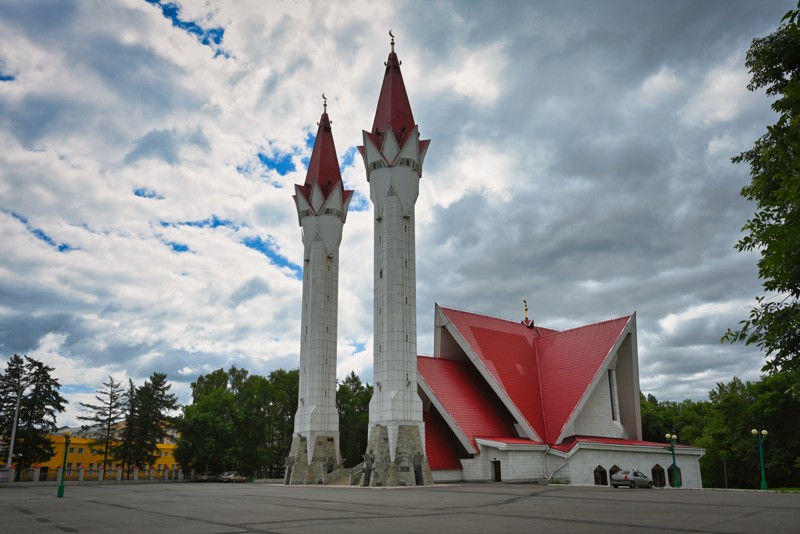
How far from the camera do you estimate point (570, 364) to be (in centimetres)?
4219

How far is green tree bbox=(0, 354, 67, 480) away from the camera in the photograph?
4853 cm

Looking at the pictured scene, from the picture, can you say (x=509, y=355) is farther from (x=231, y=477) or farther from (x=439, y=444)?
(x=231, y=477)

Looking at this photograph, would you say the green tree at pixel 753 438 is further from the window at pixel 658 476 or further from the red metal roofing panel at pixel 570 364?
the red metal roofing panel at pixel 570 364

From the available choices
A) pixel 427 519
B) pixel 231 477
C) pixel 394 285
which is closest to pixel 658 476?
pixel 394 285

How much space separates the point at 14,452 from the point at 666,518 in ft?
174

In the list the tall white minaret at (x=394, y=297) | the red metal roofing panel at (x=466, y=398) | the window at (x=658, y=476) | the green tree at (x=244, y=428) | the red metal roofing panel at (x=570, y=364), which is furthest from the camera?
the green tree at (x=244, y=428)

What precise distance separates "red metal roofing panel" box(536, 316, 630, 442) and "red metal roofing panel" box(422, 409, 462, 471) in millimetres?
6192

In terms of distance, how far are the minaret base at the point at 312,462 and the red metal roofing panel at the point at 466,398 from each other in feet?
30.6

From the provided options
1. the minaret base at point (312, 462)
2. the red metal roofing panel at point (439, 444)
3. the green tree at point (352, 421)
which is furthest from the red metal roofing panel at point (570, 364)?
the green tree at point (352, 421)

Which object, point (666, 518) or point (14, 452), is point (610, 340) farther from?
point (14, 452)

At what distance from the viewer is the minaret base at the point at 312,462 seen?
40.3 metres

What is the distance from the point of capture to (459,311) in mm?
44094

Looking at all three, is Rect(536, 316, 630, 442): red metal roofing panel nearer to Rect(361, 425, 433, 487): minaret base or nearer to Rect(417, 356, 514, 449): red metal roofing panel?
Rect(417, 356, 514, 449): red metal roofing panel

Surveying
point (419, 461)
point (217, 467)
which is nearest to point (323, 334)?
point (419, 461)
